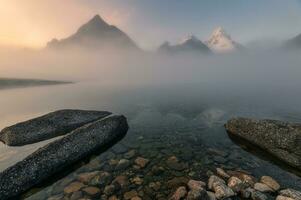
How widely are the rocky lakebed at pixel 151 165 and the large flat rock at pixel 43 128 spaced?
3.9 inches

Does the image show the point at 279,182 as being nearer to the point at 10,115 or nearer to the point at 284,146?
the point at 284,146

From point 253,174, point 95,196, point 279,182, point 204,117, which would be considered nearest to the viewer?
point 95,196

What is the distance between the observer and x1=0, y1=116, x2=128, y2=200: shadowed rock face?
507 inches

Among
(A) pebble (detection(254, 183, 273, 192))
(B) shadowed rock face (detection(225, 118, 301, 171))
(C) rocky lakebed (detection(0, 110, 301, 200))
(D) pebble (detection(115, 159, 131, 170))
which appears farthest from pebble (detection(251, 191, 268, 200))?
(D) pebble (detection(115, 159, 131, 170))

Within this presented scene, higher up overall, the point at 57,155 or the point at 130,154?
the point at 57,155

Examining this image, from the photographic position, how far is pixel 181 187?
481 inches

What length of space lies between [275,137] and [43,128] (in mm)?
22832

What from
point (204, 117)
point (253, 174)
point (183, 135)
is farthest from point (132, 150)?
point (204, 117)

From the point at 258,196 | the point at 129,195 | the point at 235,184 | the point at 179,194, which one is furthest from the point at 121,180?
the point at 258,196

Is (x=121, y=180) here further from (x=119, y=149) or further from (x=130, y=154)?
(x=119, y=149)

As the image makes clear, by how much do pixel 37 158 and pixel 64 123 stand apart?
415 inches

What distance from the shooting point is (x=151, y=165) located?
15.5 metres

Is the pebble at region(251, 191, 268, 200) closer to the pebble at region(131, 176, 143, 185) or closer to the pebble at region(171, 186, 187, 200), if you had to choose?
the pebble at region(171, 186, 187, 200)

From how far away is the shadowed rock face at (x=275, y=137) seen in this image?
16141 millimetres
